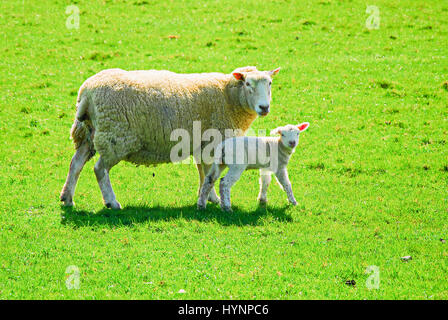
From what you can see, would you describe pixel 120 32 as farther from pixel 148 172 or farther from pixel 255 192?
pixel 255 192

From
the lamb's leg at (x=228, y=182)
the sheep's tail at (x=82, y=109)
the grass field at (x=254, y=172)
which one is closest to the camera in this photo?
the grass field at (x=254, y=172)

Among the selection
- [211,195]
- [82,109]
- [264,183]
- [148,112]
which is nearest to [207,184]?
[211,195]

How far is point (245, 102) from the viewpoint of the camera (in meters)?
11.1

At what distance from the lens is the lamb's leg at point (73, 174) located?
1070cm

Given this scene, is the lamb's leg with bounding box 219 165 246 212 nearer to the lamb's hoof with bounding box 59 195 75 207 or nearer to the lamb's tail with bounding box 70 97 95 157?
the lamb's tail with bounding box 70 97 95 157

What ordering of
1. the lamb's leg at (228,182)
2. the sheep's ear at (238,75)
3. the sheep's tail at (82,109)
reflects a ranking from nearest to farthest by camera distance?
the lamb's leg at (228,182)
the sheep's tail at (82,109)
the sheep's ear at (238,75)

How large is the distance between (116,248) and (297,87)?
10734 millimetres

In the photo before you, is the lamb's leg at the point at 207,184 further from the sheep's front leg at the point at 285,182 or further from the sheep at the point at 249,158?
the sheep's front leg at the point at 285,182

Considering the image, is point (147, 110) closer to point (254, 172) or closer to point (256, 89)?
point (256, 89)

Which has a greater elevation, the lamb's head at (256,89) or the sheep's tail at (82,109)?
the lamb's head at (256,89)

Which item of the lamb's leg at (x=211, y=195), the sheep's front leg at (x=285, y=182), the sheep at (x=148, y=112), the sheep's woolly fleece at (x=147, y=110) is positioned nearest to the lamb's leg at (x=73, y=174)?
the sheep at (x=148, y=112)

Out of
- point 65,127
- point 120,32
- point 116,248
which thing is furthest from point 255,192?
point 120,32

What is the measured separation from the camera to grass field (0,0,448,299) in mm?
7934

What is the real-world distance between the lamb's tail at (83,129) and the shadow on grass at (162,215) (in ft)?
4.34
